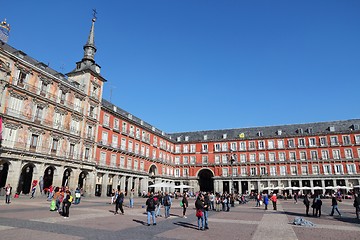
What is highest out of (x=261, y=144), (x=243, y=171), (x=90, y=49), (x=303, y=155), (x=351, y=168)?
(x=90, y=49)

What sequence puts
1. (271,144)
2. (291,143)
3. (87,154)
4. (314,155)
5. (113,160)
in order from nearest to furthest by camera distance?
1. (87,154)
2. (113,160)
3. (314,155)
4. (291,143)
5. (271,144)

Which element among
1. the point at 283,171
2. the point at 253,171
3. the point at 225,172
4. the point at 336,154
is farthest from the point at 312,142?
the point at 225,172

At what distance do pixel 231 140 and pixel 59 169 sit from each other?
123ft

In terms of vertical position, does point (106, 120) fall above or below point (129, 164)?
above

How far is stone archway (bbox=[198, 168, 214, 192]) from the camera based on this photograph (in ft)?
192

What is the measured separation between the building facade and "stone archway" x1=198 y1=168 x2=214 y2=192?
24 cm

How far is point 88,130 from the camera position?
1315 inches

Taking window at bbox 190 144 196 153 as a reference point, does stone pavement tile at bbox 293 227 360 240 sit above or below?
below

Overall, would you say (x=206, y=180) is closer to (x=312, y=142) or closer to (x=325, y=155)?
(x=312, y=142)

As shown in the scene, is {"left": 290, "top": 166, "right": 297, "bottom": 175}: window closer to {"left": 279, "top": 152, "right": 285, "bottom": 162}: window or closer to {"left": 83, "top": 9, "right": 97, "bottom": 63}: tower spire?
{"left": 279, "top": 152, "right": 285, "bottom": 162}: window

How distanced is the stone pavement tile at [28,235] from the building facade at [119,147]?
1785 cm

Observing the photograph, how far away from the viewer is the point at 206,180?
60.5m

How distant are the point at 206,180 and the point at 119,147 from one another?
28686 millimetres

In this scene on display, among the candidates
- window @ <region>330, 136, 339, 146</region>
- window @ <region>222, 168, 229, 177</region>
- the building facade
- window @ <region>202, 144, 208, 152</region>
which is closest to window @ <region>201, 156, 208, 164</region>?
the building facade
